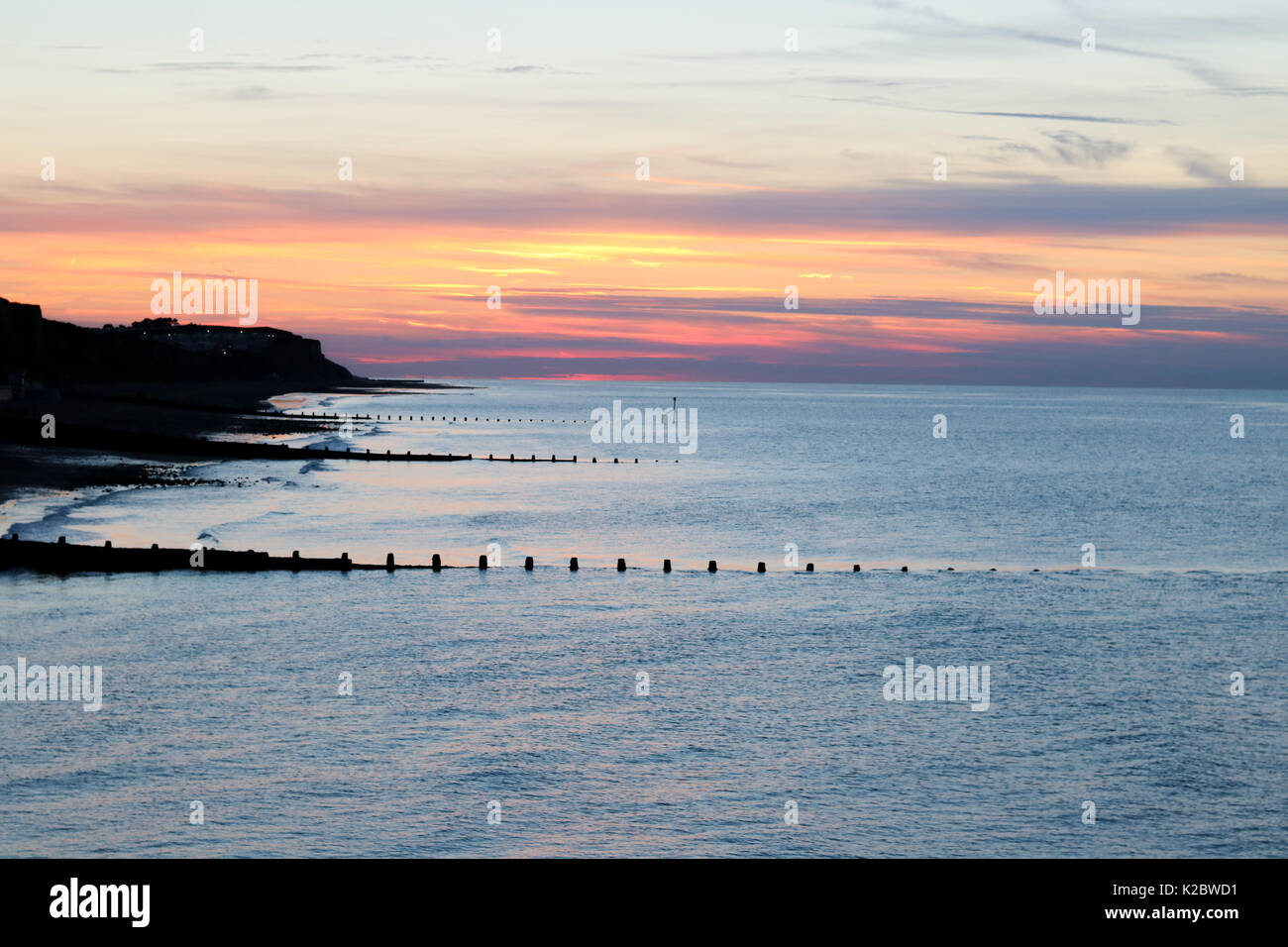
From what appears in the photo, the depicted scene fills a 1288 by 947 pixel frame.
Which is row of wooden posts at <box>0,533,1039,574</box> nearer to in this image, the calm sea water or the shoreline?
the calm sea water

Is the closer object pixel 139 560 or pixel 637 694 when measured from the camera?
pixel 637 694

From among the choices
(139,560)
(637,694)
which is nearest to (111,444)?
(139,560)

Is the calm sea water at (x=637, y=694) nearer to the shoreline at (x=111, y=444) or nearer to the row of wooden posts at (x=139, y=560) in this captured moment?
the row of wooden posts at (x=139, y=560)

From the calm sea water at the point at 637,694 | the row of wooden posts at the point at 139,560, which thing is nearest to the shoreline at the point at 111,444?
the calm sea water at the point at 637,694

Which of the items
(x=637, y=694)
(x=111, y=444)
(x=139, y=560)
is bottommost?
(x=637, y=694)

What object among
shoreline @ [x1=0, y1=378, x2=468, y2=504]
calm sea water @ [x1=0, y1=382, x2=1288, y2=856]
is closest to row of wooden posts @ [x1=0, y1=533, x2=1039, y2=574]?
calm sea water @ [x1=0, y1=382, x2=1288, y2=856]

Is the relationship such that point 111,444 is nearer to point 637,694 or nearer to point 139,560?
point 139,560

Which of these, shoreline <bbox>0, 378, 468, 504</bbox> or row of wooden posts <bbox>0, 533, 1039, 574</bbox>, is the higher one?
shoreline <bbox>0, 378, 468, 504</bbox>

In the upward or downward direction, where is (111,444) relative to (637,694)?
upward

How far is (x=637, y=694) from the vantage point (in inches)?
1328

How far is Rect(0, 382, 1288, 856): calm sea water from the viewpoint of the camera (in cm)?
2364

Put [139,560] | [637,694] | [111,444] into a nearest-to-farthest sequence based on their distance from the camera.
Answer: [637,694] → [139,560] → [111,444]
